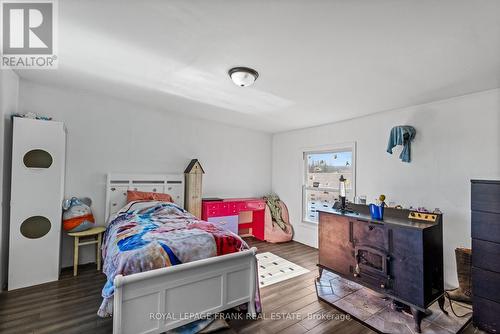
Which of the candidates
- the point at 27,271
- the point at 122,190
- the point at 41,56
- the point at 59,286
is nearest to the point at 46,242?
the point at 27,271

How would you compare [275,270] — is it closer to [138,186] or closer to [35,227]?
[138,186]

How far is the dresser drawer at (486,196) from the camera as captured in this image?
210cm

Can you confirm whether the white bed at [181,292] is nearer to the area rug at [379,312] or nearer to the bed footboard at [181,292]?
the bed footboard at [181,292]

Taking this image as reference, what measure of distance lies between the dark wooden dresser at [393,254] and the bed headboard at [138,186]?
2.72 meters

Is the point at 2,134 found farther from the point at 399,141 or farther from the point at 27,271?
the point at 399,141

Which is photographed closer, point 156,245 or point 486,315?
point 156,245

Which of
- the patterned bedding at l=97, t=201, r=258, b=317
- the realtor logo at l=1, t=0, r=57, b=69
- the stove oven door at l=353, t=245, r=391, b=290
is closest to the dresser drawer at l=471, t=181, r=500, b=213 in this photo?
the stove oven door at l=353, t=245, r=391, b=290

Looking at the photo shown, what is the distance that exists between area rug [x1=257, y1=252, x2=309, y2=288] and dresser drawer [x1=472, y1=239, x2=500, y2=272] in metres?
1.96

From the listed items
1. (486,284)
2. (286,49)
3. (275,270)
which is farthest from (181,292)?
(486,284)

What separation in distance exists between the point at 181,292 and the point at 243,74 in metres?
2.14

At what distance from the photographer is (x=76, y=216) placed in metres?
3.13

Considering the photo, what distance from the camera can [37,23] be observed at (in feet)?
5.82

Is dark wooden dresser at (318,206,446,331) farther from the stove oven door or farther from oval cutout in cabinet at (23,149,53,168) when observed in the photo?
oval cutout in cabinet at (23,149,53,168)

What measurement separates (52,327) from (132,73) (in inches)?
104
